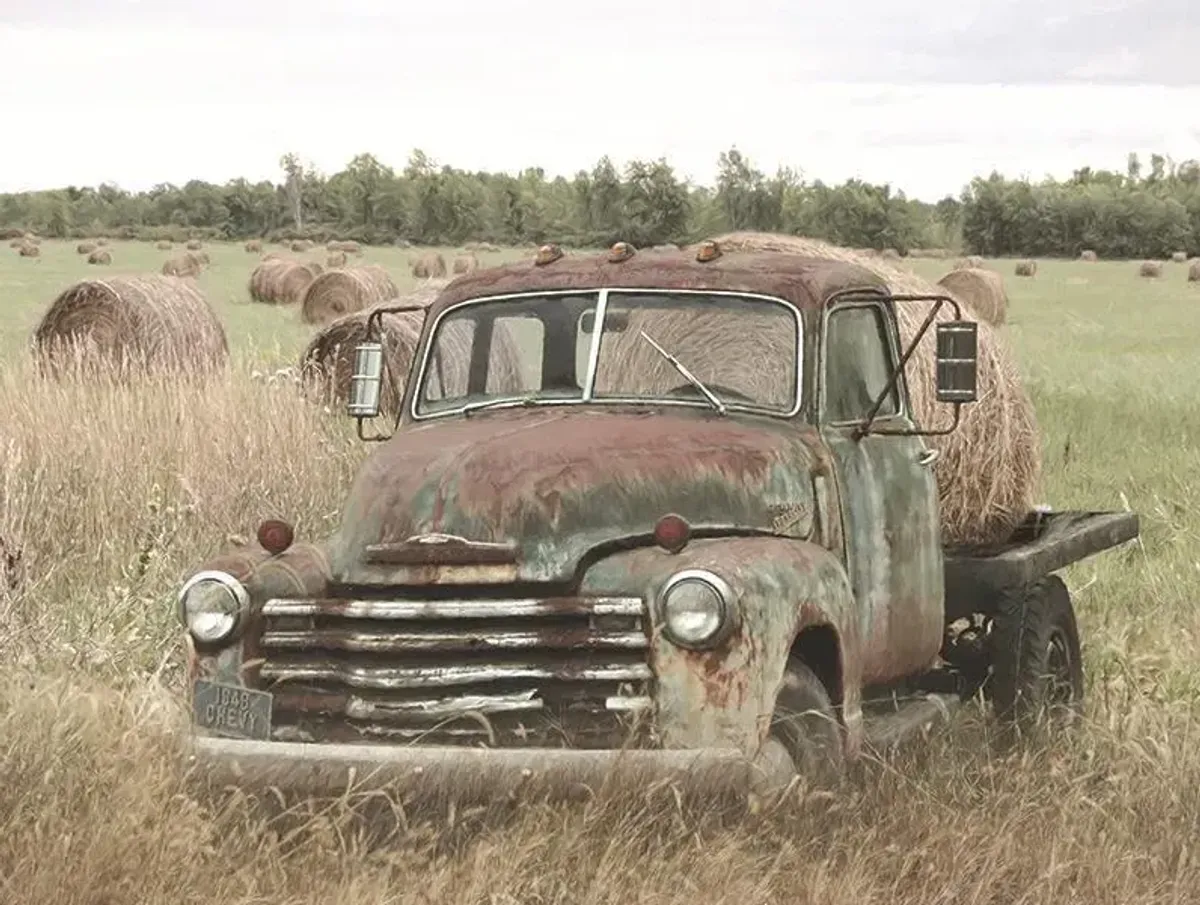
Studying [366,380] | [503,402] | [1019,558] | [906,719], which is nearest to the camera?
[503,402]

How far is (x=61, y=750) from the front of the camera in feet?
20.2

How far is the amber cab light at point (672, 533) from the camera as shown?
5.95 m

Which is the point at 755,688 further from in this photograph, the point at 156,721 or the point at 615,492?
the point at 156,721

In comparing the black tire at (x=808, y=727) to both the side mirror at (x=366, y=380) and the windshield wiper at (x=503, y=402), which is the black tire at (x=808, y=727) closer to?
the windshield wiper at (x=503, y=402)

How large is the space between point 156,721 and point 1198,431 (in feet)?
46.3

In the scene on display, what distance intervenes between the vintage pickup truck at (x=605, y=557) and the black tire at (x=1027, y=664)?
0.61m

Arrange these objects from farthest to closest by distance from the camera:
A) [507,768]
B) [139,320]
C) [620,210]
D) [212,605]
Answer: [620,210] < [139,320] < [212,605] < [507,768]

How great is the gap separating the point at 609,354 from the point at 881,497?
1001mm

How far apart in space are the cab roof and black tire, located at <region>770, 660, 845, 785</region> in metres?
1.38

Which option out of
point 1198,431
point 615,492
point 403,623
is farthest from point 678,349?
point 1198,431

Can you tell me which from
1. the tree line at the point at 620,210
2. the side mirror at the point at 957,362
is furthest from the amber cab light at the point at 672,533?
the tree line at the point at 620,210

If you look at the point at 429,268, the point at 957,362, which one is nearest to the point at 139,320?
the point at 957,362

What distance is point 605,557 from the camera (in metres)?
6.10

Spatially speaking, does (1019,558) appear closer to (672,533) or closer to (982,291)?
(672,533)
